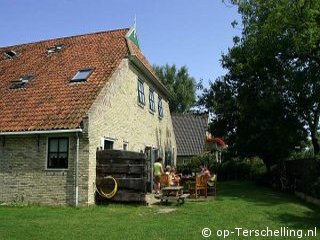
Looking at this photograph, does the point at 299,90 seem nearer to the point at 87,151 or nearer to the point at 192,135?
the point at 87,151

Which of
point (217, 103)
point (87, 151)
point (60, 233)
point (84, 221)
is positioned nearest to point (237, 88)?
point (217, 103)

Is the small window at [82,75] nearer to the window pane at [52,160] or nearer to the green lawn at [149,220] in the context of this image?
the window pane at [52,160]

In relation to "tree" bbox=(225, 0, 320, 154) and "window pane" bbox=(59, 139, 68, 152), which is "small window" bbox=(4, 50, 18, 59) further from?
"tree" bbox=(225, 0, 320, 154)

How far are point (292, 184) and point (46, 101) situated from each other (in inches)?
553

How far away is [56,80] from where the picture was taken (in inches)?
821

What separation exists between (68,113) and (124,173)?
10.6ft

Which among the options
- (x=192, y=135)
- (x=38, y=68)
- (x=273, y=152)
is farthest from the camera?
(x=192, y=135)

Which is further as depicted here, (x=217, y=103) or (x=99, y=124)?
(x=217, y=103)

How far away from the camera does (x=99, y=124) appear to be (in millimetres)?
18094

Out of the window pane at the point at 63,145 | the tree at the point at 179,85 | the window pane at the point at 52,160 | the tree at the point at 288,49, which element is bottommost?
the window pane at the point at 52,160

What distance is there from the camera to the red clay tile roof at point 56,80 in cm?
1808

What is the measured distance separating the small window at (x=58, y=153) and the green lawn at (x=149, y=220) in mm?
1781

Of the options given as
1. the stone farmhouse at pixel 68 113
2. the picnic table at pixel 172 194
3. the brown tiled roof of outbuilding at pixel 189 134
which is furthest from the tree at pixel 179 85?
the picnic table at pixel 172 194

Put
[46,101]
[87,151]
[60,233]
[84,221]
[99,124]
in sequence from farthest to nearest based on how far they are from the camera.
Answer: [46,101]
[99,124]
[87,151]
[84,221]
[60,233]
